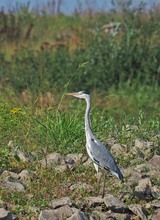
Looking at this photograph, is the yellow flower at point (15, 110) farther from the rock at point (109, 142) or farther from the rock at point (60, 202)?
the rock at point (60, 202)

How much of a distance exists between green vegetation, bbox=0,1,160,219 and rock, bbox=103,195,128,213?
312 millimetres

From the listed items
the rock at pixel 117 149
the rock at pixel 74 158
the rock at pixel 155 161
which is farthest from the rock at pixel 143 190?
the rock at pixel 117 149

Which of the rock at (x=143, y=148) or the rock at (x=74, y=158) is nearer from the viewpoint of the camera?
the rock at (x=74, y=158)

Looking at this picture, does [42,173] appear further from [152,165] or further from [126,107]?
[126,107]

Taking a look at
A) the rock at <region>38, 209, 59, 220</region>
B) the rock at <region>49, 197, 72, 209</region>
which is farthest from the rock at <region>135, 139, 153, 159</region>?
the rock at <region>38, 209, 59, 220</region>

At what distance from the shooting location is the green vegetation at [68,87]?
787 centimetres

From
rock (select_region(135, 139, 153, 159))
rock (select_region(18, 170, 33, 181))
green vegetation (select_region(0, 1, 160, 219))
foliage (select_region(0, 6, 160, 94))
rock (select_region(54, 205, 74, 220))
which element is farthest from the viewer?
foliage (select_region(0, 6, 160, 94))

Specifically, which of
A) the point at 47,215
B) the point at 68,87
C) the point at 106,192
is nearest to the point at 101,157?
the point at 106,192

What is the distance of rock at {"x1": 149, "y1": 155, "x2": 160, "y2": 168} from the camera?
311 inches

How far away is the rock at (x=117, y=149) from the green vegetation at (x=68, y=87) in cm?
14

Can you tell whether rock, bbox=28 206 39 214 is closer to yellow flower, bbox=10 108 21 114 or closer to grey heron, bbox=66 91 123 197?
grey heron, bbox=66 91 123 197

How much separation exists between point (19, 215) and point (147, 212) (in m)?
1.06

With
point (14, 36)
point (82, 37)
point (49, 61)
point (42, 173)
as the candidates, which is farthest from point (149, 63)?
point (42, 173)

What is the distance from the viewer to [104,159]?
696cm
